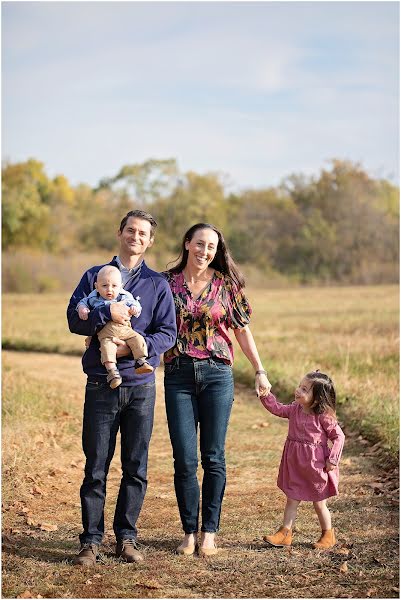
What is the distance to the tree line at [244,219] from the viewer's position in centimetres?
4762

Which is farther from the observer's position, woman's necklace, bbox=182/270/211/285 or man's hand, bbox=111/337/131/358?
woman's necklace, bbox=182/270/211/285

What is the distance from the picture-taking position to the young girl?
5855 mm

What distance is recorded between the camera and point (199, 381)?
5715 millimetres

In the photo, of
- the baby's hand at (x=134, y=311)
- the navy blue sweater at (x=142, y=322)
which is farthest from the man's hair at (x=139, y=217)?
the baby's hand at (x=134, y=311)

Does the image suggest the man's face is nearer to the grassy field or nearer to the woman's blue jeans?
the woman's blue jeans

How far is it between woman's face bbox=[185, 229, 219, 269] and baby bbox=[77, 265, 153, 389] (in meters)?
0.59

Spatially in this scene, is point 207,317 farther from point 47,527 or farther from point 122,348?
point 47,527

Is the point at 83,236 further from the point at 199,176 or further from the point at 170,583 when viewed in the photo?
the point at 170,583

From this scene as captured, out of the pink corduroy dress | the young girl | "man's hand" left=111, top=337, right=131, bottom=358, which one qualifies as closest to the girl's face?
the young girl

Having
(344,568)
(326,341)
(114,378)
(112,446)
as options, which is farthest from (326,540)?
(326,341)

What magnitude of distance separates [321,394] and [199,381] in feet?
2.61

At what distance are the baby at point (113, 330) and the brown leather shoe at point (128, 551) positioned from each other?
1.03 m

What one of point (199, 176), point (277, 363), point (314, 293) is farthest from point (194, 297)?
point (199, 176)

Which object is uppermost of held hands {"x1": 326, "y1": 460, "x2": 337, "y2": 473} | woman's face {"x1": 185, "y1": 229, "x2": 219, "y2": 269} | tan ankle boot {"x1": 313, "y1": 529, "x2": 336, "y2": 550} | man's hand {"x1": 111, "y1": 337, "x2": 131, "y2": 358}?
woman's face {"x1": 185, "y1": 229, "x2": 219, "y2": 269}
